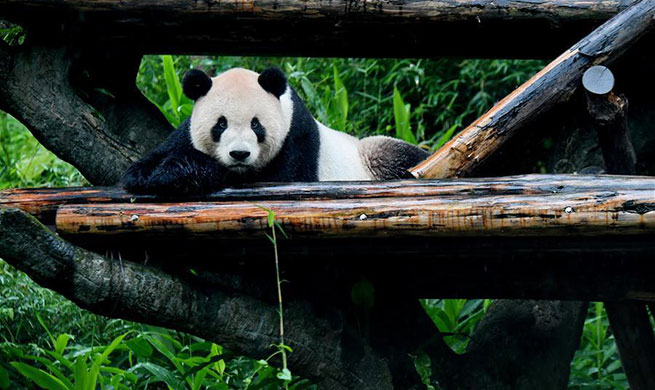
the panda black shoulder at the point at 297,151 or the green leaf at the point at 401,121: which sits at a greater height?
the green leaf at the point at 401,121

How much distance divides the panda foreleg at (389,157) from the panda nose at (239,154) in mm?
958

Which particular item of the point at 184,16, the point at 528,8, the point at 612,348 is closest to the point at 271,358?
the point at 184,16

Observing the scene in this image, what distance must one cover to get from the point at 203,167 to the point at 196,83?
62 cm

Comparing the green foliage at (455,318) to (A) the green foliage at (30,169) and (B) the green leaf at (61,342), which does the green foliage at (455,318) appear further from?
(A) the green foliage at (30,169)

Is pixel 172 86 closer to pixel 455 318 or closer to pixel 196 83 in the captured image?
pixel 196 83

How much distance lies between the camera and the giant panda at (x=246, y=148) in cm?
304

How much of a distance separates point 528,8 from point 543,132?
611 mm

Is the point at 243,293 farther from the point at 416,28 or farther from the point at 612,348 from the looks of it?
the point at 612,348

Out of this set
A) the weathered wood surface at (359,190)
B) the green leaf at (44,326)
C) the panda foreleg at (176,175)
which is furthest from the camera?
the green leaf at (44,326)

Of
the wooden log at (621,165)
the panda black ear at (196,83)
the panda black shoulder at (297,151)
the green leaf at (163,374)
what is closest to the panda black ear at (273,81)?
the panda black shoulder at (297,151)

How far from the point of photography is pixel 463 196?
109 inches

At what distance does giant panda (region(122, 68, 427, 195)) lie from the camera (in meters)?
3.04

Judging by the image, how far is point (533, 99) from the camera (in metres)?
3.24

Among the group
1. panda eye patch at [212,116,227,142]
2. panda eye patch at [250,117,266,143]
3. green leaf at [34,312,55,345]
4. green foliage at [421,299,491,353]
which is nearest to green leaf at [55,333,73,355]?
green leaf at [34,312,55,345]
